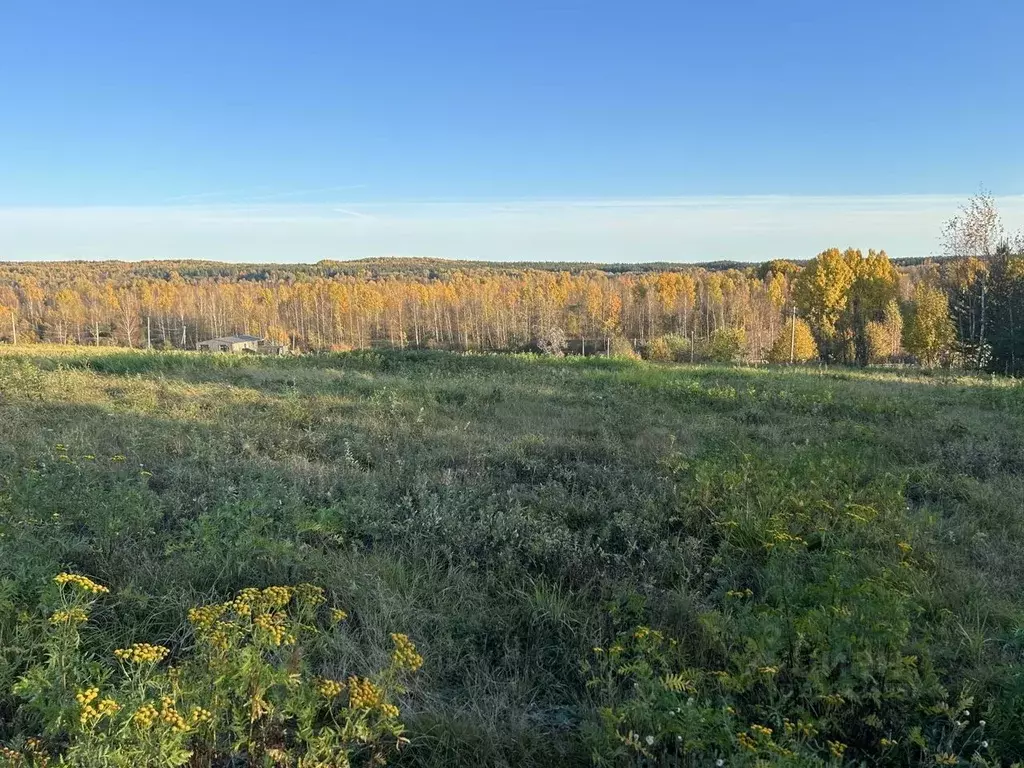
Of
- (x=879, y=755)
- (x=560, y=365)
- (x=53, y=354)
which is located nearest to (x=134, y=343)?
(x=53, y=354)

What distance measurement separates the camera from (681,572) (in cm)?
373

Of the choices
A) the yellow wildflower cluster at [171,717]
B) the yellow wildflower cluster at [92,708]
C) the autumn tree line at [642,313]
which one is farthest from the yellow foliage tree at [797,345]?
the yellow wildflower cluster at [92,708]

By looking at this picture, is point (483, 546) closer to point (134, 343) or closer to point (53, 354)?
point (53, 354)

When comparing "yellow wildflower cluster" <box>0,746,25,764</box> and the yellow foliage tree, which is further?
the yellow foliage tree

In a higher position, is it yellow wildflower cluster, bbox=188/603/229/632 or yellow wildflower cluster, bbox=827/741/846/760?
yellow wildflower cluster, bbox=188/603/229/632

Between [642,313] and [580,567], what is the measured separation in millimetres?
80156

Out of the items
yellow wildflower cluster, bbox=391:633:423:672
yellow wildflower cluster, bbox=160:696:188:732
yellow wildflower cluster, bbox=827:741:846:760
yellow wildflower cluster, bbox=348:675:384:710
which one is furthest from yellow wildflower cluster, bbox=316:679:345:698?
yellow wildflower cluster, bbox=827:741:846:760

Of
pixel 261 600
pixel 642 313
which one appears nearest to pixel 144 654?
pixel 261 600

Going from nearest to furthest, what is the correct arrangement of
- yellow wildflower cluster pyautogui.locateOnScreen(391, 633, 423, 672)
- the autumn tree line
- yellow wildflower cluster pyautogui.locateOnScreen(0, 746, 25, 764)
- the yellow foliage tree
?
yellow wildflower cluster pyautogui.locateOnScreen(0, 746, 25, 764) → yellow wildflower cluster pyautogui.locateOnScreen(391, 633, 423, 672) → the autumn tree line → the yellow foliage tree

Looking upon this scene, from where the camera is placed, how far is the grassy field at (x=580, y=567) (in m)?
2.36

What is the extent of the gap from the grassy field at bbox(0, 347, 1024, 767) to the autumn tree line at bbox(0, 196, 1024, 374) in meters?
22.2

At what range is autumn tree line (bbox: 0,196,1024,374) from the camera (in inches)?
1219

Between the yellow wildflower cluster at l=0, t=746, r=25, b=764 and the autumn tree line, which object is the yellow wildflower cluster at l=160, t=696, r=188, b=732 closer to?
the yellow wildflower cluster at l=0, t=746, r=25, b=764

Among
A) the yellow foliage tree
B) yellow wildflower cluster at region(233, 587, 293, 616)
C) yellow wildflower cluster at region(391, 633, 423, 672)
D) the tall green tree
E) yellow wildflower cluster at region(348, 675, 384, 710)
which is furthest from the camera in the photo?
the yellow foliage tree
